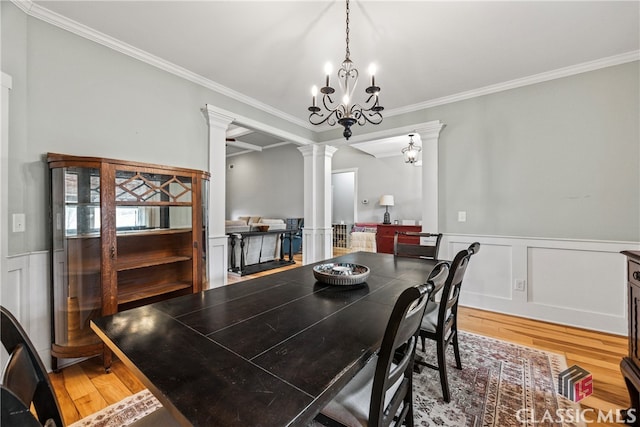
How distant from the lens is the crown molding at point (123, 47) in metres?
1.87

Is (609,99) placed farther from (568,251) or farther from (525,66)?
(568,251)

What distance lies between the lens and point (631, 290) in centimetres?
139

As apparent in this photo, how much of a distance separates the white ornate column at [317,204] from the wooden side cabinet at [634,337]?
3.46m

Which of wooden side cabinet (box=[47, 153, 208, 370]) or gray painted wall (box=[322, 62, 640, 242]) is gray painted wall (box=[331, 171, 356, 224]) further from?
wooden side cabinet (box=[47, 153, 208, 370])

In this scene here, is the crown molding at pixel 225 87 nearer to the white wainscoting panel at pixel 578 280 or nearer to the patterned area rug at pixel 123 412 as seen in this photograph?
the white wainscoting panel at pixel 578 280

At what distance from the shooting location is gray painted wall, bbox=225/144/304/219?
753 cm

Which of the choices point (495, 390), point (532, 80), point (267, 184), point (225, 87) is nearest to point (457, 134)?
point (532, 80)

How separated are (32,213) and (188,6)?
180 centimetres

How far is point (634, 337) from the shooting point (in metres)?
1.35

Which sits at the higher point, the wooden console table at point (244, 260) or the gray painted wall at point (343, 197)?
the gray painted wall at point (343, 197)

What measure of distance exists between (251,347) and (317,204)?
12.0 feet

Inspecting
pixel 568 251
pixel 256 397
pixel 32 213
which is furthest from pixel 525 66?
pixel 32 213

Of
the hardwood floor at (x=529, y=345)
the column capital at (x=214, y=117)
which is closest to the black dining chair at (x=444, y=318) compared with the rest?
the hardwood floor at (x=529, y=345)

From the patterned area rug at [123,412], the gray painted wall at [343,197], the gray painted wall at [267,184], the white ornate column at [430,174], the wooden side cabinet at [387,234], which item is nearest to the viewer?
the patterned area rug at [123,412]
